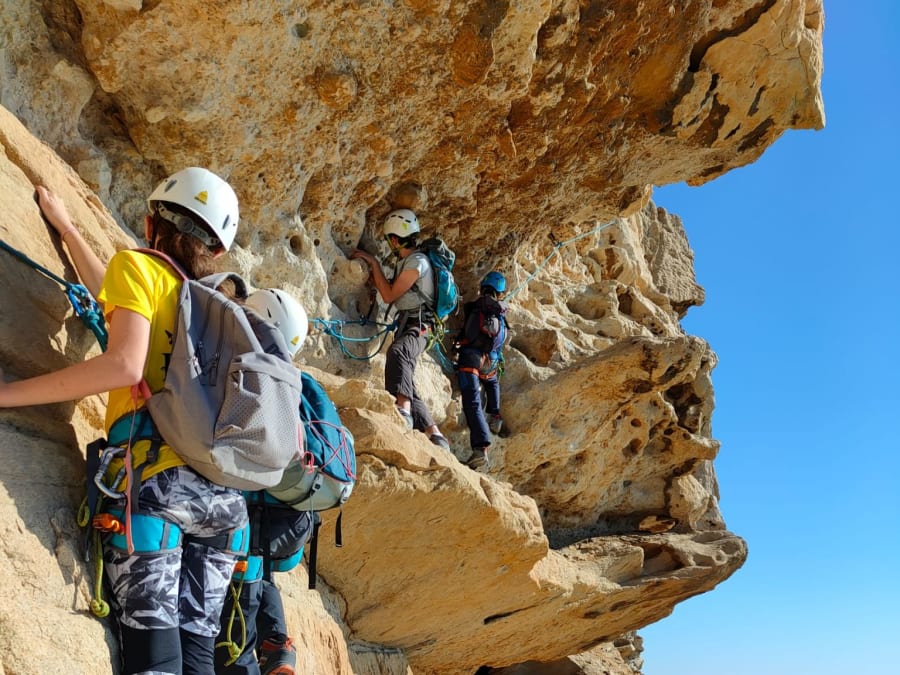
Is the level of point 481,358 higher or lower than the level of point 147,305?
higher

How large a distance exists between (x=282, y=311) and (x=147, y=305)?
5.65 feet

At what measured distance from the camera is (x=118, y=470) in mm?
2883

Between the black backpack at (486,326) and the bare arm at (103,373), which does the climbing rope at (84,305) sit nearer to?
the bare arm at (103,373)

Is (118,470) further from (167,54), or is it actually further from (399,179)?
(399,179)

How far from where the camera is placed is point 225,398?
9.60ft

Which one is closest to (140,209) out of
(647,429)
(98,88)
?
(98,88)

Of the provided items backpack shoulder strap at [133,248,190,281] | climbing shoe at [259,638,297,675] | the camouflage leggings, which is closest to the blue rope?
climbing shoe at [259,638,297,675]

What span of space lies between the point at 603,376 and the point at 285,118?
403 centimetres

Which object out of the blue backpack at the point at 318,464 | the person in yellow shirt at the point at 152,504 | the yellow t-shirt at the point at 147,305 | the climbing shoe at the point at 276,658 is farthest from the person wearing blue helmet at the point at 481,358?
the yellow t-shirt at the point at 147,305

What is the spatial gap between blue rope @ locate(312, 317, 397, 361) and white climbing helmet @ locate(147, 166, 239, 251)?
10.5 ft

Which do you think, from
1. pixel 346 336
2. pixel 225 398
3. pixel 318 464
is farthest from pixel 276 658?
pixel 346 336

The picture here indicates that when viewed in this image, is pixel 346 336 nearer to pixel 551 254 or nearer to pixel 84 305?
pixel 551 254

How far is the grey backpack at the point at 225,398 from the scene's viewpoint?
2861 millimetres

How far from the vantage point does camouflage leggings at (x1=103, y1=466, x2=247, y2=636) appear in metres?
2.83
